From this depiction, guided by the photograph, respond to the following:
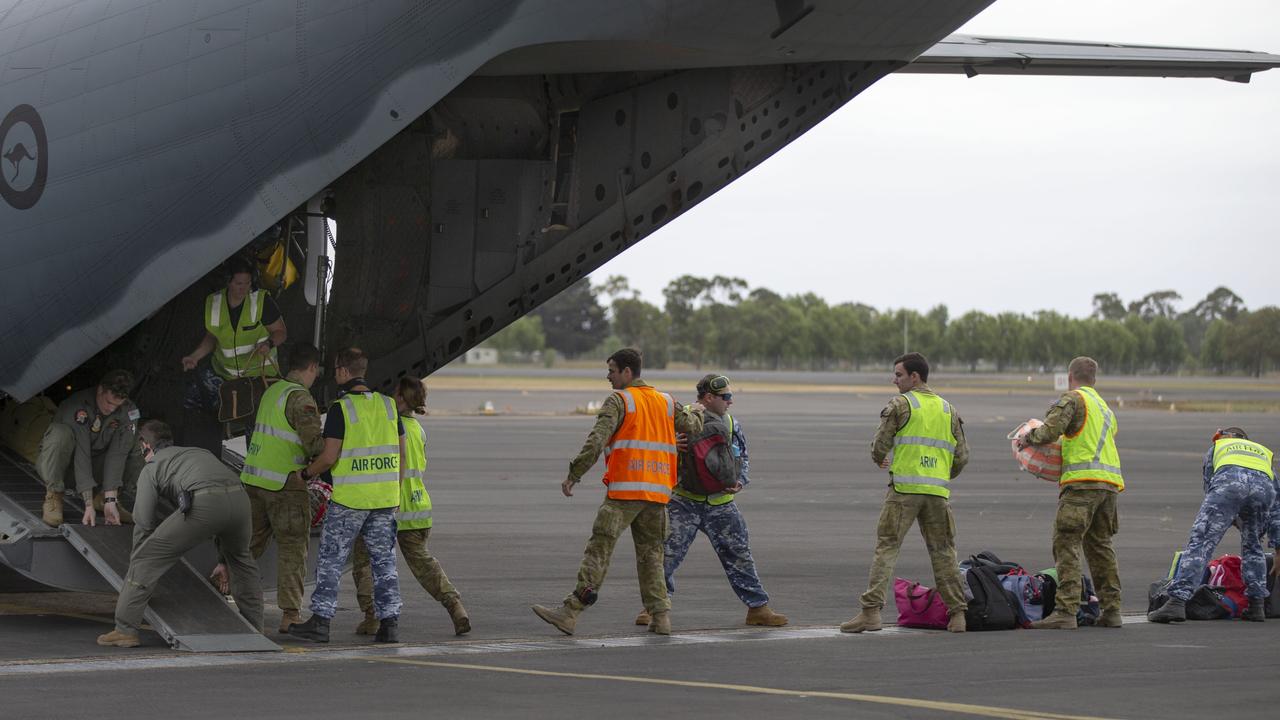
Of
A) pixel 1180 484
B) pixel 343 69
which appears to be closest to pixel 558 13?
pixel 343 69

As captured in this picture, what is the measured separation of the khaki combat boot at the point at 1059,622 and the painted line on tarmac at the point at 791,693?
3.58 meters

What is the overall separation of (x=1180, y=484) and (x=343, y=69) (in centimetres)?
2097

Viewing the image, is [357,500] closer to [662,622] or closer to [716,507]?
[662,622]

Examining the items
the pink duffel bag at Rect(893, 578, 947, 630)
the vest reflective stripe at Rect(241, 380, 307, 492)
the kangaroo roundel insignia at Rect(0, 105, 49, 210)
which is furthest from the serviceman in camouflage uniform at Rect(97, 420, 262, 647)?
the pink duffel bag at Rect(893, 578, 947, 630)

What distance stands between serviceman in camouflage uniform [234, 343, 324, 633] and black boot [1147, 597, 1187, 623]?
637 centimetres

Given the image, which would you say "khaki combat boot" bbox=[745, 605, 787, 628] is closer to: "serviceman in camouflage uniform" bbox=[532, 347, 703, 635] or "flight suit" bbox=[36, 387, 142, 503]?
"serviceman in camouflage uniform" bbox=[532, 347, 703, 635]

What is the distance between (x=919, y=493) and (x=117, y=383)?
582cm

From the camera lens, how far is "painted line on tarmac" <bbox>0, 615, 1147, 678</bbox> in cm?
945

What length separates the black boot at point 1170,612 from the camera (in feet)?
38.9

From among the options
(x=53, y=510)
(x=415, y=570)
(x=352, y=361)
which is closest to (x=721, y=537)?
(x=415, y=570)

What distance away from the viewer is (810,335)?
166m

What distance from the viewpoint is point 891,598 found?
13414mm

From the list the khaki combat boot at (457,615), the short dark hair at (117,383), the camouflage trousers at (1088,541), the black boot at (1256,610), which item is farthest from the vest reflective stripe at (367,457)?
the black boot at (1256,610)

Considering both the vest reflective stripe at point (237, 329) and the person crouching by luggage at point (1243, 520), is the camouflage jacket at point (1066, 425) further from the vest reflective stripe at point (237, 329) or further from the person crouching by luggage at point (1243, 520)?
the vest reflective stripe at point (237, 329)
